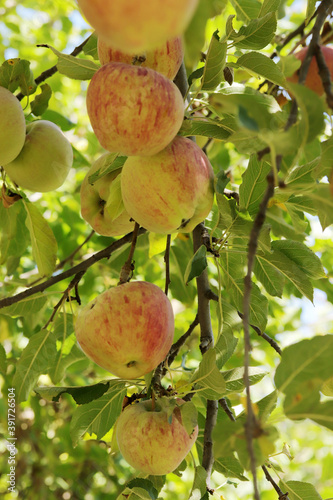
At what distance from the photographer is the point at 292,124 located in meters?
0.65

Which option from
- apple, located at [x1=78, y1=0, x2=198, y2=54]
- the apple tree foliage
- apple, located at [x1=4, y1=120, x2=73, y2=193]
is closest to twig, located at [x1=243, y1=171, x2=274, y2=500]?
the apple tree foliage

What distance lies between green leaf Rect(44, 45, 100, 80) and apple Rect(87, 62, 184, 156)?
0.27 meters

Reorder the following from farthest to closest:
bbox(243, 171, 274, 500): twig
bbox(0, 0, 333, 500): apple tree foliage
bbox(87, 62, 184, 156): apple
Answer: bbox(87, 62, 184, 156): apple
bbox(0, 0, 333, 500): apple tree foliage
bbox(243, 171, 274, 500): twig

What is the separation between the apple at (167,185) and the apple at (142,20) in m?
0.45

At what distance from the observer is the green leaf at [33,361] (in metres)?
1.31

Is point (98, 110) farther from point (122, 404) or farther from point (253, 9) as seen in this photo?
point (253, 9)

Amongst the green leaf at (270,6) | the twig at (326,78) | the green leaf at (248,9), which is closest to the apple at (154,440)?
the twig at (326,78)

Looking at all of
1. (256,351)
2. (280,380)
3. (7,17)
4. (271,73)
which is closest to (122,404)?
(280,380)

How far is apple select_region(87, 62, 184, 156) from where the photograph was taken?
79 centimetres

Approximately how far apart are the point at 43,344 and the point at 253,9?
1.13 m

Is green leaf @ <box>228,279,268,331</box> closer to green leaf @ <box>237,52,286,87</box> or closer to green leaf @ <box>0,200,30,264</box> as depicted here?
green leaf @ <box>237,52,286,87</box>

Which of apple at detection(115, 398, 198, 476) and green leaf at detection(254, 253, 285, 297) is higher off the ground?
green leaf at detection(254, 253, 285, 297)

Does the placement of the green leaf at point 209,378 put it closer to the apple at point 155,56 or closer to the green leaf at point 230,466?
the green leaf at point 230,466

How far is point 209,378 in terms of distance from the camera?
0.96 metres
